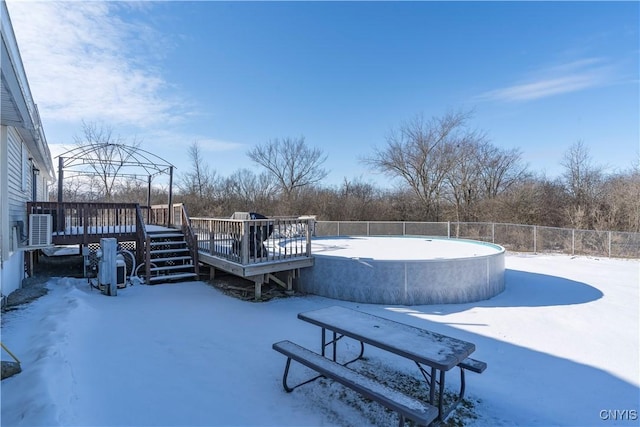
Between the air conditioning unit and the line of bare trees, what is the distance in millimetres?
12881

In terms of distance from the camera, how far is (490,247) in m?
9.57

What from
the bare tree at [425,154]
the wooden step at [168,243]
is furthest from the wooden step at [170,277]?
the bare tree at [425,154]

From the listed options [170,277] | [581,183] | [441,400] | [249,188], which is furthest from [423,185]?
[441,400]

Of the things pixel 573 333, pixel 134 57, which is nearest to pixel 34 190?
pixel 134 57

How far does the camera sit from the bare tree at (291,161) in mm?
22406

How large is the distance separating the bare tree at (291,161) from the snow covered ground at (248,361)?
16.5 metres

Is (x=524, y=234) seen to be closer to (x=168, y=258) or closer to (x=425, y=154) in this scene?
(x=425, y=154)

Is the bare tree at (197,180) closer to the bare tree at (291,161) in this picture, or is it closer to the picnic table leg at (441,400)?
the bare tree at (291,161)

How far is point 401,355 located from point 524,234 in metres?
14.3

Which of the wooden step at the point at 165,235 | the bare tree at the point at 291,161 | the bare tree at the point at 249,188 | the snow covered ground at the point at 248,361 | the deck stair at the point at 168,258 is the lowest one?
the snow covered ground at the point at 248,361

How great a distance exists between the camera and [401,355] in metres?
2.49

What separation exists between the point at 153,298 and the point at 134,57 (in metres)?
8.32

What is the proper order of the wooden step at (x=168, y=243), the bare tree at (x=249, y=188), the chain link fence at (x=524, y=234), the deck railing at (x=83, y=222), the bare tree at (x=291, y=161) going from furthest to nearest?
the bare tree at (x=291, y=161) → the bare tree at (x=249, y=188) → the chain link fence at (x=524, y=234) → the wooden step at (x=168, y=243) → the deck railing at (x=83, y=222)

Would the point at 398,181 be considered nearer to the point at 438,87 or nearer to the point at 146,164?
the point at 438,87
